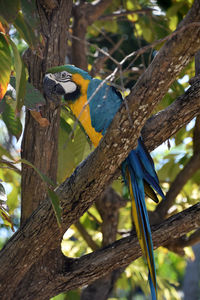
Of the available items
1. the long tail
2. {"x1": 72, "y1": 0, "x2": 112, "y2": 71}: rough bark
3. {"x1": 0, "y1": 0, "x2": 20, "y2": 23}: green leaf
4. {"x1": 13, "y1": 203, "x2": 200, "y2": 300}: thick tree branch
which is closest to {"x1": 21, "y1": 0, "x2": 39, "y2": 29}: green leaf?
{"x1": 0, "y1": 0, "x2": 20, "y2": 23}: green leaf

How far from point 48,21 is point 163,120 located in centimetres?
66

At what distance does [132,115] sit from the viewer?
3.43ft

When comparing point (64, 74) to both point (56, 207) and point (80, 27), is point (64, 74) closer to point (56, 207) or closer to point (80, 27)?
point (56, 207)

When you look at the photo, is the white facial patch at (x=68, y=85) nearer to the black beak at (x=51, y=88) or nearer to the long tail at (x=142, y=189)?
the black beak at (x=51, y=88)

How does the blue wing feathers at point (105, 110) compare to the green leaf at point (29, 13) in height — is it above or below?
below

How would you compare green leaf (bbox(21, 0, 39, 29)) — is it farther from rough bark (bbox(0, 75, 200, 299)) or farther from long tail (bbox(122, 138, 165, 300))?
long tail (bbox(122, 138, 165, 300))

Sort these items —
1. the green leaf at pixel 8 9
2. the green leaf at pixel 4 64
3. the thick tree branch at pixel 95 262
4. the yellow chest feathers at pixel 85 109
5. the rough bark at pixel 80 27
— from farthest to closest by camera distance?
the rough bark at pixel 80 27, the yellow chest feathers at pixel 85 109, the thick tree branch at pixel 95 262, the green leaf at pixel 4 64, the green leaf at pixel 8 9

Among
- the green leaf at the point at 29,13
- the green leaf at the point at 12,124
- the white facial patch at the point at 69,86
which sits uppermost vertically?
the green leaf at the point at 29,13

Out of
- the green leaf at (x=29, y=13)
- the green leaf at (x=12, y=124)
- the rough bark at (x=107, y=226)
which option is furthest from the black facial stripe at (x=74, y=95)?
the rough bark at (x=107, y=226)

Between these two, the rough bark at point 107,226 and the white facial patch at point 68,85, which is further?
the rough bark at point 107,226

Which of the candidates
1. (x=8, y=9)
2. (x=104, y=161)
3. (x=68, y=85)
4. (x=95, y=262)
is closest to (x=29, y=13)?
(x=8, y=9)

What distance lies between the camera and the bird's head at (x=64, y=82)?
1604 mm

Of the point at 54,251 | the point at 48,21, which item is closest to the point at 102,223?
the point at 54,251

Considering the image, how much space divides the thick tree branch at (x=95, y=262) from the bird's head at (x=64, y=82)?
1.86ft
